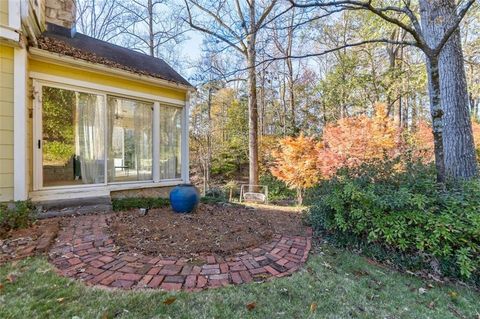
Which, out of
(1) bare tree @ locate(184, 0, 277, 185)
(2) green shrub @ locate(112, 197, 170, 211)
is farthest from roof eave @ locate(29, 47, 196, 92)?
(1) bare tree @ locate(184, 0, 277, 185)

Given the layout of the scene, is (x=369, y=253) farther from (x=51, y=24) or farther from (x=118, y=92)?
(x=51, y=24)

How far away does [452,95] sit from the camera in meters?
4.11

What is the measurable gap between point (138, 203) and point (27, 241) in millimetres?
2305

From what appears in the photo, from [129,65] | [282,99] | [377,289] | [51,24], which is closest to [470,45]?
[282,99]

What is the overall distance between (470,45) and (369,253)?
10.6m

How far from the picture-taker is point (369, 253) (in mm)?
3400

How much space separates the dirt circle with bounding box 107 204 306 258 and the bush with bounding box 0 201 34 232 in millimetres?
1079

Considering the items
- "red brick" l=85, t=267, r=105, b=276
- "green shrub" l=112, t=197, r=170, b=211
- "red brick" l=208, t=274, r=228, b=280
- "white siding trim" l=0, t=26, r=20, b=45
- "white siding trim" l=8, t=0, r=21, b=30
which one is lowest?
"red brick" l=208, t=274, r=228, b=280

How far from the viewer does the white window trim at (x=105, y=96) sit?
4.46 m

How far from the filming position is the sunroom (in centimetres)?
459

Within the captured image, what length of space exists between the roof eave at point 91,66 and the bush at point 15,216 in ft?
8.38

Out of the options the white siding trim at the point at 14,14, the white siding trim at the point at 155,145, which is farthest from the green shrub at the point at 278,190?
the white siding trim at the point at 14,14

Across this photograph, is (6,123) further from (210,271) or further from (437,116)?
(437,116)

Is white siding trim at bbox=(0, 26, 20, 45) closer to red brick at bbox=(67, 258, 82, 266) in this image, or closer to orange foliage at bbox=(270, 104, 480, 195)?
red brick at bbox=(67, 258, 82, 266)
